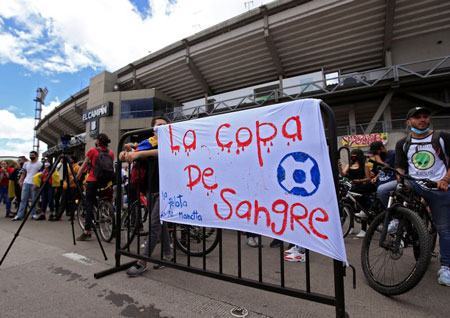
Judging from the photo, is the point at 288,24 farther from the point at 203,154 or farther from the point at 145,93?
the point at 203,154

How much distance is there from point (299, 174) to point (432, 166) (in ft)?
6.37

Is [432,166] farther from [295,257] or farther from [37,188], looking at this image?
[37,188]

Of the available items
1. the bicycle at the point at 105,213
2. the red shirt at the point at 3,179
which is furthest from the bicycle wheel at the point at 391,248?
the red shirt at the point at 3,179

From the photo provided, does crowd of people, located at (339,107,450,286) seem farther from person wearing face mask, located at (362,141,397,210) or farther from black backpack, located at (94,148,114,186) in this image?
black backpack, located at (94,148,114,186)

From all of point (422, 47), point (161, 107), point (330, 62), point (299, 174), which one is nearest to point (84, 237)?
point (299, 174)

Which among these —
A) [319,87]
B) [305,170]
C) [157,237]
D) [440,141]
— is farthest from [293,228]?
[319,87]

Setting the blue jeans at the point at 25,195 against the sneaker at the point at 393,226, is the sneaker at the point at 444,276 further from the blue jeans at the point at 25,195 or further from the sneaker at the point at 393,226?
the blue jeans at the point at 25,195

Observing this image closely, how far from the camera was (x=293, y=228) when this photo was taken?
194 centimetres

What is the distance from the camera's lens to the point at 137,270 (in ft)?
9.77

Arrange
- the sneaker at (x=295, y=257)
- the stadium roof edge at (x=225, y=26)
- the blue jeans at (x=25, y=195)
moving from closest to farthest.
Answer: the sneaker at (x=295, y=257)
the blue jeans at (x=25, y=195)
the stadium roof edge at (x=225, y=26)

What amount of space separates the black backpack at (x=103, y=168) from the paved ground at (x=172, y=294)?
167cm

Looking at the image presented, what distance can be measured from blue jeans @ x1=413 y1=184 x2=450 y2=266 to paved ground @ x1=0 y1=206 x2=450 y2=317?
0.36 metres

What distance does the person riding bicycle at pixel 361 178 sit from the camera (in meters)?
5.00

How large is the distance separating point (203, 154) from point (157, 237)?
1338 millimetres
